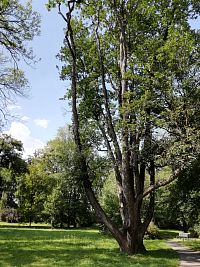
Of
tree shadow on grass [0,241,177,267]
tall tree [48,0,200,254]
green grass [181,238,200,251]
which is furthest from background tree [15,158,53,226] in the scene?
tree shadow on grass [0,241,177,267]

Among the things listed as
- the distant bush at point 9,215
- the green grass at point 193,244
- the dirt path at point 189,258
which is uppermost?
the distant bush at point 9,215

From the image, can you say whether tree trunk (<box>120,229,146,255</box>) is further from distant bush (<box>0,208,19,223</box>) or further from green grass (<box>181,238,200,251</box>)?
distant bush (<box>0,208,19,223</box>)

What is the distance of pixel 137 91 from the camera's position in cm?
1752

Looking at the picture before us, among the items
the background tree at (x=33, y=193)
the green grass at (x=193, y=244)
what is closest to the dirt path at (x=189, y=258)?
the green grass at (x=193, y=244)

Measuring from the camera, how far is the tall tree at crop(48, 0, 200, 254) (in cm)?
1520

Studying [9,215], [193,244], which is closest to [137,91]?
[193,244]

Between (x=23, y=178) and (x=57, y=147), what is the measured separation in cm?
880

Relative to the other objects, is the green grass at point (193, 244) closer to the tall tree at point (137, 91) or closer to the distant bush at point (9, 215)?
the tall tree at point (137, 91)

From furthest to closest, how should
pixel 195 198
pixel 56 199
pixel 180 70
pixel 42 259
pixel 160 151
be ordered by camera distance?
1. pixel 56 199
2. pixel 195 198
3. pixel 160 151
4. pixel 180 70
5. pixel 42 259

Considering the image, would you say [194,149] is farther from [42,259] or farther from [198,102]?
[42,259]

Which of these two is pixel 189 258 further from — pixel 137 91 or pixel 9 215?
pixel 9 215

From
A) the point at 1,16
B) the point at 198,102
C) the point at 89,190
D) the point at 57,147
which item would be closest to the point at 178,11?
the point at 198,102

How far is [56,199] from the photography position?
Result: 5034 centimetres

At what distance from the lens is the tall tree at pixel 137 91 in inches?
598
